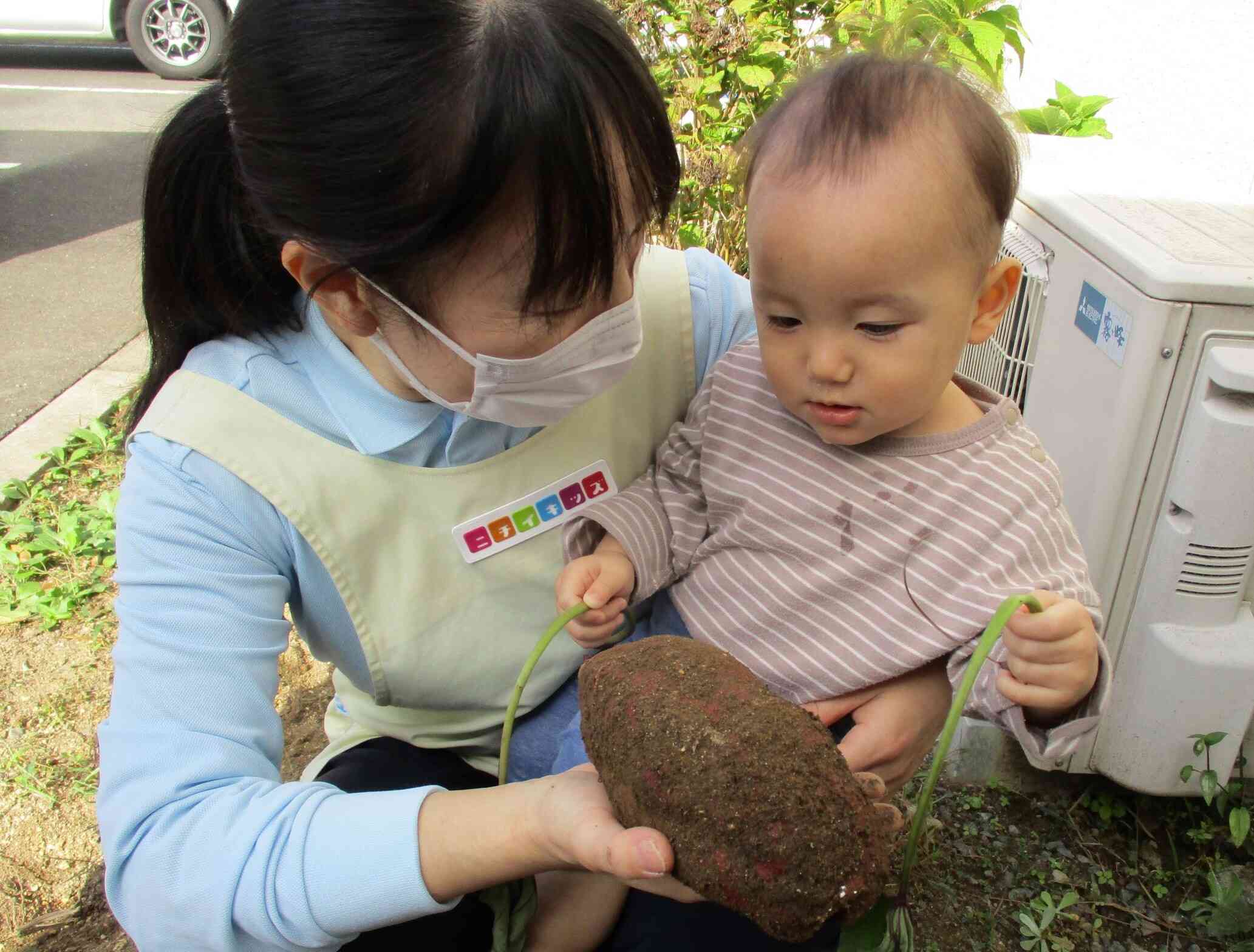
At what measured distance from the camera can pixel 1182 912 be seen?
91.5 inches

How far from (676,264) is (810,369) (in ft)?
1.57

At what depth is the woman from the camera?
1143mm

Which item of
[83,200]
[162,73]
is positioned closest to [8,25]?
[162,73]

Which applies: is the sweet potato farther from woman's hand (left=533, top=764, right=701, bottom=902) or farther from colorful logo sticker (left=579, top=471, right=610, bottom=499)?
colorful logo sticker (left=579, top=471, right=610, bottom=499)

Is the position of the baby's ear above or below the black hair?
below

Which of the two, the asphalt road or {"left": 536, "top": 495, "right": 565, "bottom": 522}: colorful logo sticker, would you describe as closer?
{"left": 536, "top": 495, "right": 565, "bottom": 522}: colorful logo sticker

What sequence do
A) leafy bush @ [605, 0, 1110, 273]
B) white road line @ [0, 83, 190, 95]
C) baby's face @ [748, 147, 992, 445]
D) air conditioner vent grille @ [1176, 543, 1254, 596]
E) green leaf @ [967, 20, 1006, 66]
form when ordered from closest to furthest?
1. baby's face @ [748, 147, 992, 445]
2. air conditioner vent grille @ [1176, 543, 1254, 596]
3. green leaf @ [967, 20, 1006, 66]
4. leafy bush @ [605, 0, 1110, 273]
5. white road line @ [0, 83, 190, 95]

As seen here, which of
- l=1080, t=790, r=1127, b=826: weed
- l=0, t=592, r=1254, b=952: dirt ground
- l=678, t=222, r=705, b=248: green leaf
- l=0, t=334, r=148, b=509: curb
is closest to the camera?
l=0, t=592, r=1254, b=952: dirt ground

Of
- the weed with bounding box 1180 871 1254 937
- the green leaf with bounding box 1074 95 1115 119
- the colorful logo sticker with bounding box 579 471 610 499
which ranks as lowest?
the weed with bounding box 1180 871 1254 937

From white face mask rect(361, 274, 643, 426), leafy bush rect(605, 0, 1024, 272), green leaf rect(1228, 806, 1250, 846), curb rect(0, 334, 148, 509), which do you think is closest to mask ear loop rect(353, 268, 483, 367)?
white face mask rect(361, 274, 643, 426)

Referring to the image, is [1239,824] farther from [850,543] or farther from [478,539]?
[478,539]

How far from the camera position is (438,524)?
1530mm

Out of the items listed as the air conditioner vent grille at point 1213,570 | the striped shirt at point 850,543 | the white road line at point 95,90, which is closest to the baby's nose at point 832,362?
the striped shirt at point 850,543

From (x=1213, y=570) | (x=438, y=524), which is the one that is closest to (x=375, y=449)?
(x=438, y=524)
